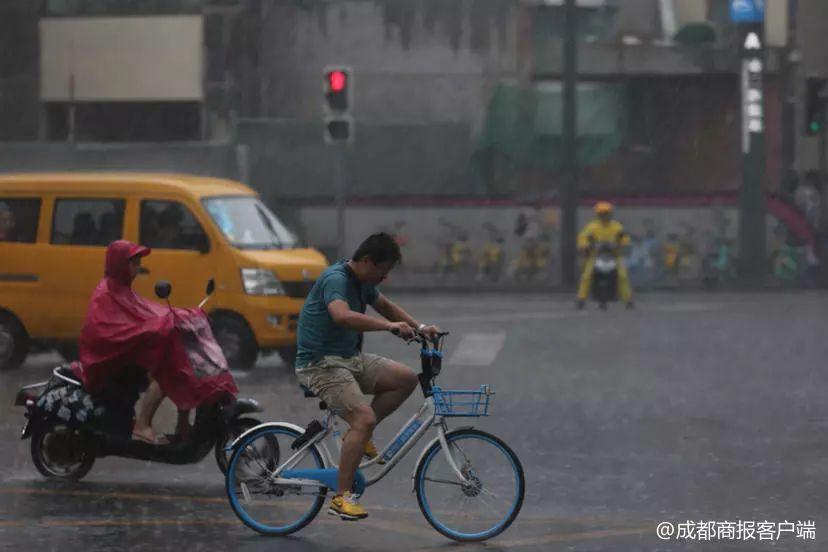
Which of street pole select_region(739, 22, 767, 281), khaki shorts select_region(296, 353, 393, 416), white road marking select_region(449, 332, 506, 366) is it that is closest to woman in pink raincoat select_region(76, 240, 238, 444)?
khaki shorts select_region(296, 353, 393, 416)

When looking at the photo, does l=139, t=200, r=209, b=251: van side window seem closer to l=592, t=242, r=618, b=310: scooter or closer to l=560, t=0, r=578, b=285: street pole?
l=592, t=242, r=618, b=310: scooter

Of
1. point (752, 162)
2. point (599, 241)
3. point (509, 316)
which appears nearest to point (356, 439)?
point (509, 316)

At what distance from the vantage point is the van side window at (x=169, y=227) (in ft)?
58.7

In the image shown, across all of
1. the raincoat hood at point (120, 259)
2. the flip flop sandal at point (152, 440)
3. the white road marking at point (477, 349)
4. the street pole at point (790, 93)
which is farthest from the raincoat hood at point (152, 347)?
the street pole at point (790, 93)

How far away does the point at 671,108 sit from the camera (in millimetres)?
41031

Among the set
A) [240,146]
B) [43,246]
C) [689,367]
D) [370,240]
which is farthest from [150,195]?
[240,146]

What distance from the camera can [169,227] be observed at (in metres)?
18.0

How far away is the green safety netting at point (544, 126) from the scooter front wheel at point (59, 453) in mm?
29536

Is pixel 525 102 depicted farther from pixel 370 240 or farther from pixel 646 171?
pixel 370 240

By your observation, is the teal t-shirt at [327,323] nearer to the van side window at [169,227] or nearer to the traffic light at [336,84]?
the van side window at [169,227]

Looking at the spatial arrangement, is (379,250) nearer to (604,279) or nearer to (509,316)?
(509,316)

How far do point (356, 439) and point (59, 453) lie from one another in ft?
8.75

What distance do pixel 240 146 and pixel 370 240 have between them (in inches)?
1240

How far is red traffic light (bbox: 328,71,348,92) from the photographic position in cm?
2761
